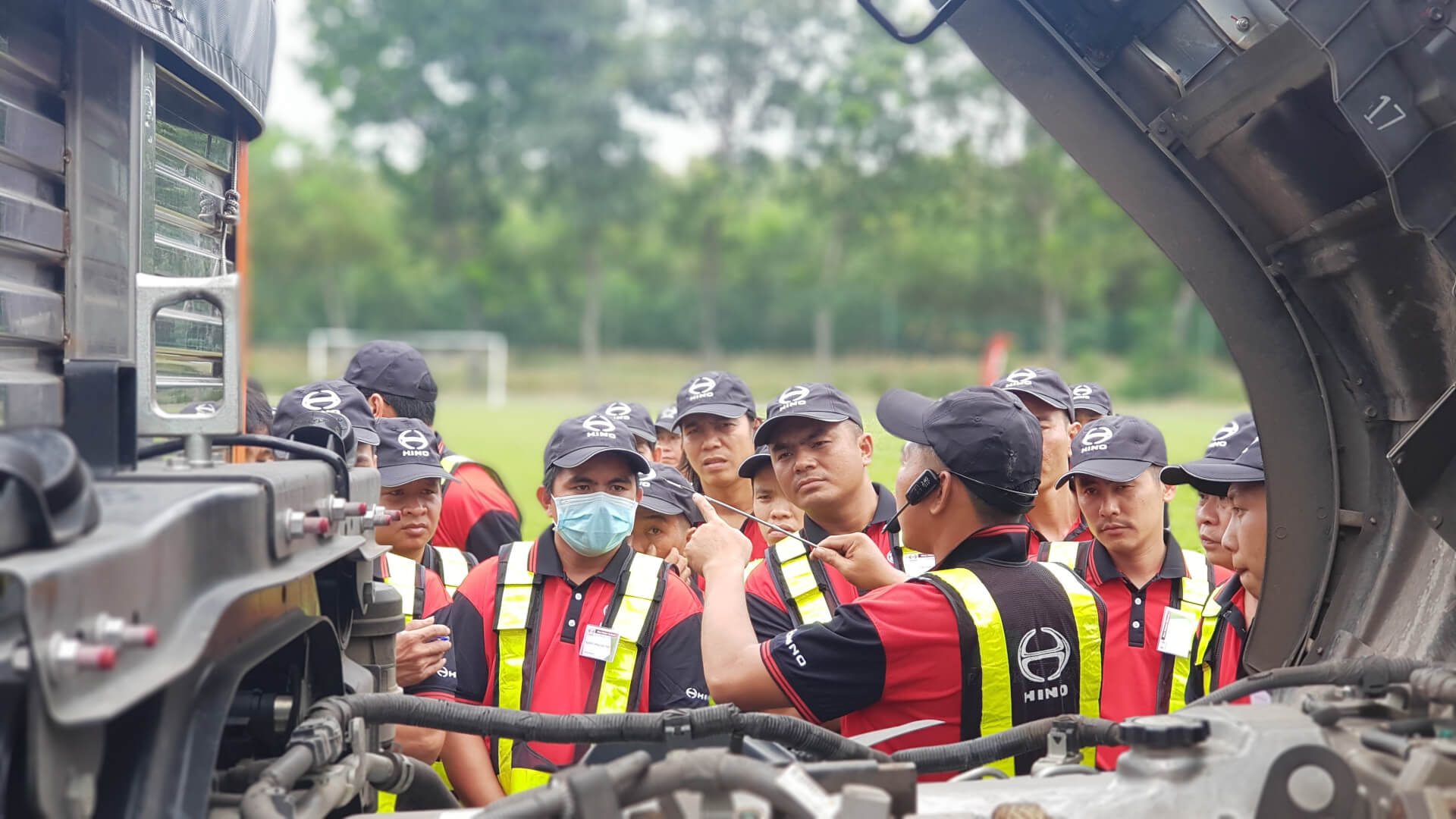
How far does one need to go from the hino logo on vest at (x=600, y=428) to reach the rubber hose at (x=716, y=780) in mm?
2508

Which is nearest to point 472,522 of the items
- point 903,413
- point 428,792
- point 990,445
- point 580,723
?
point 903,413

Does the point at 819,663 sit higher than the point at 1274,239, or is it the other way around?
the point at 1274,239

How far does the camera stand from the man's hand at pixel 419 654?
11.7 feet

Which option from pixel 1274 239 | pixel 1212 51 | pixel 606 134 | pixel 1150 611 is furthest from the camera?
pixel 606 134

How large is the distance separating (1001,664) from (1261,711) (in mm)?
975

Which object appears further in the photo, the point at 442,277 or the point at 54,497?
the point at 442,277

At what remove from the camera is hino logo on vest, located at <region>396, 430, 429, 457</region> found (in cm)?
491

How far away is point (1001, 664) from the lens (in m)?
3.19

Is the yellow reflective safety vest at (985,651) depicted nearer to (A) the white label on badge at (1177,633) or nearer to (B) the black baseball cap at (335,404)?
(A) the white label on badge at (1177,633)

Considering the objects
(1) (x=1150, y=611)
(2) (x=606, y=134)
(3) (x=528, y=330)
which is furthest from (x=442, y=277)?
(1) (x=1150, y=611)

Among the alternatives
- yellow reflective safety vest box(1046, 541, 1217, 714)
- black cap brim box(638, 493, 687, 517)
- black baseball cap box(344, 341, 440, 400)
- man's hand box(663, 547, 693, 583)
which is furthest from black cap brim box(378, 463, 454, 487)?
yellow reflective safety vest box(1046, 541, 1217, 714)

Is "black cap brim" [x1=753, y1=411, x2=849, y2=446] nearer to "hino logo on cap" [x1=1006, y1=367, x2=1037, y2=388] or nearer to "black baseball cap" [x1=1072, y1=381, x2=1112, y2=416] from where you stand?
"hino logo on cap" [x1=1006, y1=367, x2=1037, y2=388]

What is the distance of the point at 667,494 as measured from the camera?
16.9ft

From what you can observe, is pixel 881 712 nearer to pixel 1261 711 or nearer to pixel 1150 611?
pixel 1261 711
